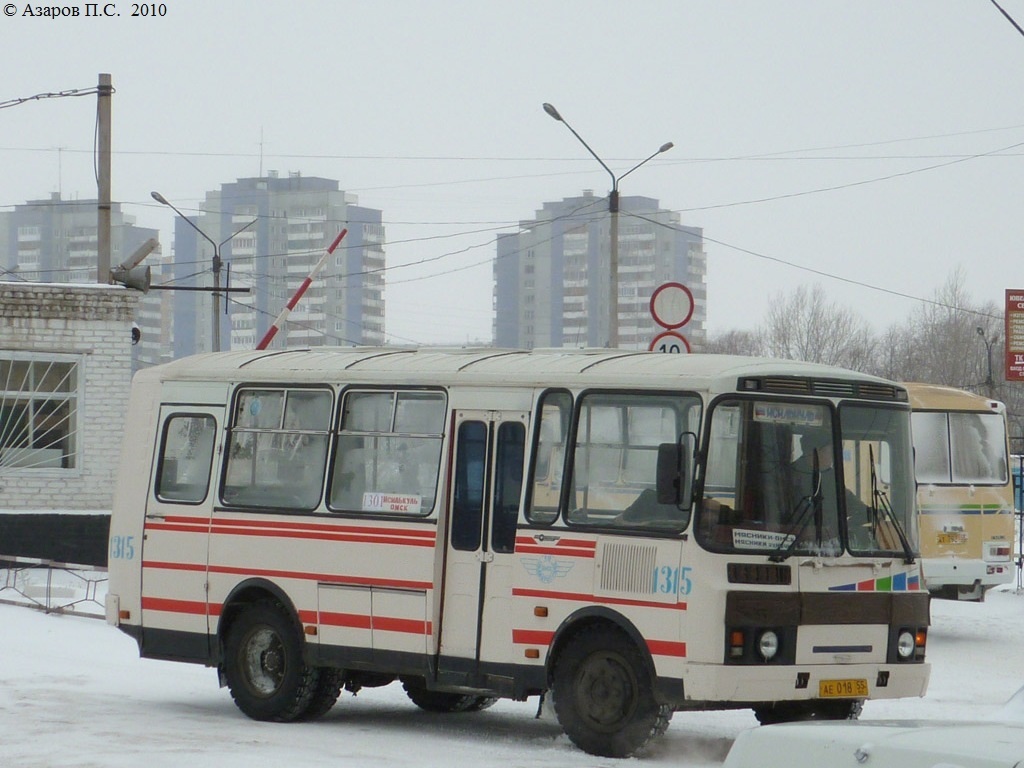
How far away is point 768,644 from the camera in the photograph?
33.6 feet

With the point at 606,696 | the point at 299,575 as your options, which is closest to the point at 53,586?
the point at 299,575

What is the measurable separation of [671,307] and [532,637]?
6.34 meters

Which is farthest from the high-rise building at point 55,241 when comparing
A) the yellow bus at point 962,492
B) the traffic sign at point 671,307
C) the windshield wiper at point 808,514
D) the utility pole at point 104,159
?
the windshield wiper at point 808,514

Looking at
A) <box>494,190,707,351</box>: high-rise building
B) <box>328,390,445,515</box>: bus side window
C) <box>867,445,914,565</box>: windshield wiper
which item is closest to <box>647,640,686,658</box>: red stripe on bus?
<box>867,445,914,565</box>: windshield wiper

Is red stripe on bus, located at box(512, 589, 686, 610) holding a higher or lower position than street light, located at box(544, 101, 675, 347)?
lower

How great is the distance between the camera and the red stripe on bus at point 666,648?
33.4 ft

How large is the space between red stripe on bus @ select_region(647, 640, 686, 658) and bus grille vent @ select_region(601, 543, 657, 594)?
1.04 ft

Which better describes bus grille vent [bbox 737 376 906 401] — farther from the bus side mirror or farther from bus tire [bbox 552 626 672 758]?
bus tire [bbox 552 626 672 758]

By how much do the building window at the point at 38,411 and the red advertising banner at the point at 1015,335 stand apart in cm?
1526

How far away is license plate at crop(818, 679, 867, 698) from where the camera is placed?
10.4 metres

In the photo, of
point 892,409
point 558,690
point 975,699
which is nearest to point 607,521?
point 558,690

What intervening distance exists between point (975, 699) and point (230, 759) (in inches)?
278

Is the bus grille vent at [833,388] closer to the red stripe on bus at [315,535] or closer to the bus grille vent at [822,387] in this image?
the bus grille vent at [822,387]

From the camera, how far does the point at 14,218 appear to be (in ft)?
559
